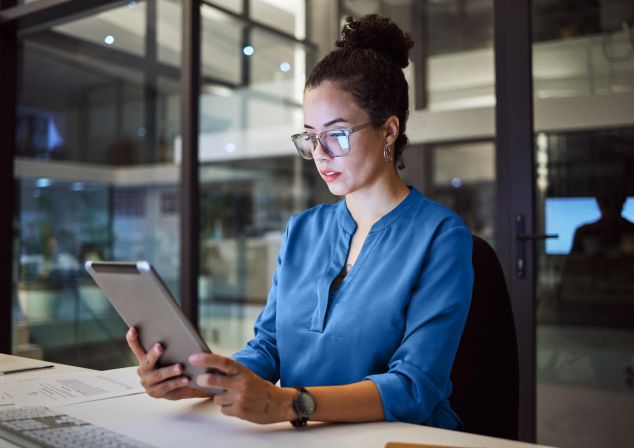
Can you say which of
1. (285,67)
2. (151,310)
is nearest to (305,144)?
(151,310)

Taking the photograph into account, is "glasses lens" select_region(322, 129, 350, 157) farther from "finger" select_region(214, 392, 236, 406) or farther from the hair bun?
"finger" select_region(214, 392, 236, 406)

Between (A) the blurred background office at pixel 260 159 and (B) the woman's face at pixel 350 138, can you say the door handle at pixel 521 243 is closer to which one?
(A) the blurred background office at pixel 260 159

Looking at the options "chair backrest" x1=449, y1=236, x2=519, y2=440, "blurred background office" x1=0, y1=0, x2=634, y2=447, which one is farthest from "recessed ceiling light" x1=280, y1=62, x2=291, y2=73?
"chair backrest" x1=449, y1=236, x2=519, y2=440

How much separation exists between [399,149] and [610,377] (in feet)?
5.29

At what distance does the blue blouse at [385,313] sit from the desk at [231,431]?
92 mm

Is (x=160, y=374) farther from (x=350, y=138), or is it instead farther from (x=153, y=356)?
(x=350, y=138)

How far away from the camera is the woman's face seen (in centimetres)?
138

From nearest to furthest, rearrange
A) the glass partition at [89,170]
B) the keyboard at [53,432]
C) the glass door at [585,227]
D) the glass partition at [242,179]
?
the keyboard at [53,432] < the glass door at [585,227] < the glass partition at [89,170] < the glass partition at [242,179]

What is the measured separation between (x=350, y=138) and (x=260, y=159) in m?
3.54

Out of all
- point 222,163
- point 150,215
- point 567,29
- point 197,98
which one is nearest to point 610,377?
point 567,29

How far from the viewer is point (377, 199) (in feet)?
4.73

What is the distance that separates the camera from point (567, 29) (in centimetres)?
270

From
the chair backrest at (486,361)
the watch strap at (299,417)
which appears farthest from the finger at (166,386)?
the chair backrest at (486,361)

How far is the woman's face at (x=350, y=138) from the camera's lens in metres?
1.38
